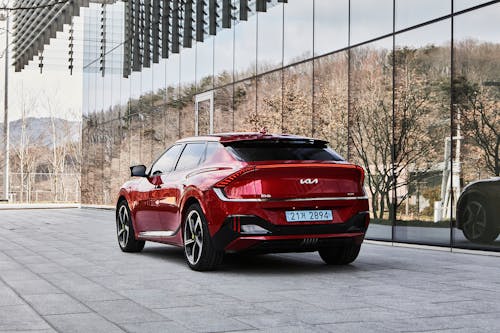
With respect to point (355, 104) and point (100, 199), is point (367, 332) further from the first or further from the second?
point (100, 199)

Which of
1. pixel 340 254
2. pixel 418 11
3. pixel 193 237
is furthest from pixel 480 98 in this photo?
pixel 193 237

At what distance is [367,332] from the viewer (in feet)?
16.9

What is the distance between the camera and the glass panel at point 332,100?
15984mm

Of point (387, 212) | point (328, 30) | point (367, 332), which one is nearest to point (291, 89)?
point (328, 30)

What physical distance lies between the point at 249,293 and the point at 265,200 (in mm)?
1442

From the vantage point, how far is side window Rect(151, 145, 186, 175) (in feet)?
33.7

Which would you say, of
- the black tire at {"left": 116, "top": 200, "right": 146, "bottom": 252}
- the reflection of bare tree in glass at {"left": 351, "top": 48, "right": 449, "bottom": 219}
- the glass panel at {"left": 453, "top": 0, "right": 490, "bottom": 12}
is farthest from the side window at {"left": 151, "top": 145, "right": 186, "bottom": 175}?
the glass panel at {"left": 453, "top": 0, "right": 490, "bottom": 12}

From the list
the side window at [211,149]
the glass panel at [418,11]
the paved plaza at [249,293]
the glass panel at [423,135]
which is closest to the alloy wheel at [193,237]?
the paved plaza at [249,293]

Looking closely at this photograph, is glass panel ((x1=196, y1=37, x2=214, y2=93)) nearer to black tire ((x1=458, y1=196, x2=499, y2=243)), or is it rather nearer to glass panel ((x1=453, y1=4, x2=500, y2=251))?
glass panel ((x1=453, y1=4, x2=500, y2=251))

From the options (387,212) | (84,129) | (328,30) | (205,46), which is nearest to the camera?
(387,212)

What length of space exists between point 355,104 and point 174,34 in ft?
41.8

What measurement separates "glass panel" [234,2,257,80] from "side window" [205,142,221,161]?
37.1 ft

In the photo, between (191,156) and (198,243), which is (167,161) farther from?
(198,243)

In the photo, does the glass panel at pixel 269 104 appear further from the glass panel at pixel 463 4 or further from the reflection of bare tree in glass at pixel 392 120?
the glass panel at pixel 463 4
